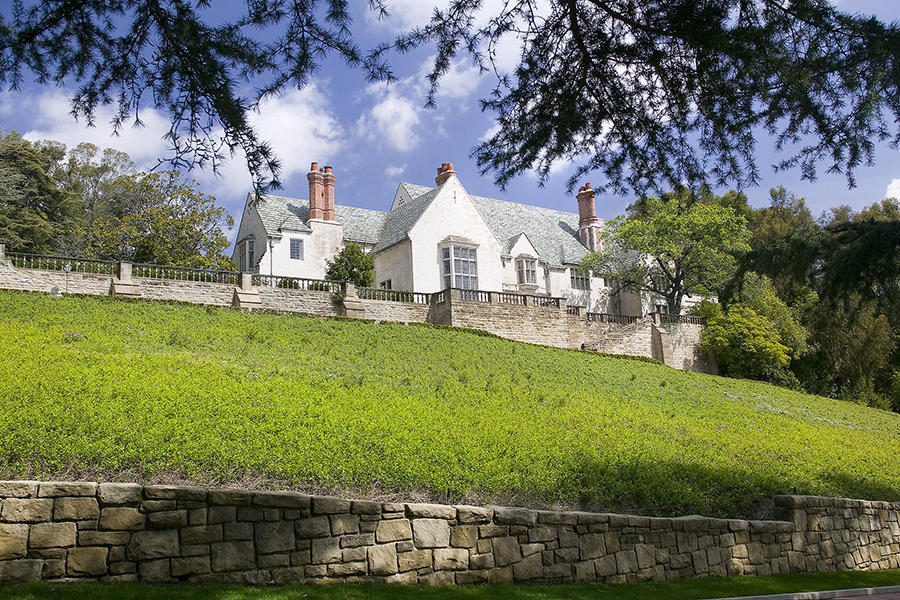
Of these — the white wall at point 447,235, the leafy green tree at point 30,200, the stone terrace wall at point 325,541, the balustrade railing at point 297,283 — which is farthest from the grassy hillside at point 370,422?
the leafy green tree at point 30,200

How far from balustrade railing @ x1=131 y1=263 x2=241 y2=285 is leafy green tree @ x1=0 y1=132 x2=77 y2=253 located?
37.7ft

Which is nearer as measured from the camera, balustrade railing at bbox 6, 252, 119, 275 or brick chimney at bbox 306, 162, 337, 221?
balustrade railing at bbox 6, 252, 119, 275

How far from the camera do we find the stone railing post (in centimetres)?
2609

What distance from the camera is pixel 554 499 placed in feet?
35.3

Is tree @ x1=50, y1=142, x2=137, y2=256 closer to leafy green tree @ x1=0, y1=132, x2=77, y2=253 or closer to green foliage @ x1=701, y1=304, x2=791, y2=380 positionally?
leafy green tree @ x1=0, y1=132, x2=77, y2=253

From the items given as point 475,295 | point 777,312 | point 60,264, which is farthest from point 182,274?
point 777,312

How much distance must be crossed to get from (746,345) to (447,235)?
1715cm

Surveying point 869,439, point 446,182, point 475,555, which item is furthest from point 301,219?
point 475,555

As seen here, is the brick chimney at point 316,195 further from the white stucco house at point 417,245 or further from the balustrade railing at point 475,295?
the balustrade railing at point 475,295

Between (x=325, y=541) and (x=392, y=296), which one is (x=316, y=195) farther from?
(x=325, y=541)

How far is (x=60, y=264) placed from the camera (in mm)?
25609

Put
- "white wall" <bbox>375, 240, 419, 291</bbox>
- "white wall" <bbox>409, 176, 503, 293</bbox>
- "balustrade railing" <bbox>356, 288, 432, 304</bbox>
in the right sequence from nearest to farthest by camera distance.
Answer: "balustrade railing" <bbox>356, 288, 432, 304</bbox>, "white wall" <bbox>375, 240, 419, 291</bbox>, "white wall" <bbox>409, 176, 503, 293</bbox>

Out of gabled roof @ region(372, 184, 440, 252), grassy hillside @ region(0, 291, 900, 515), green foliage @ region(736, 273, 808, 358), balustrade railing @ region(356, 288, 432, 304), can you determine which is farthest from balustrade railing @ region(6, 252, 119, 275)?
green foliage @ region(736, 273, 808, 358)

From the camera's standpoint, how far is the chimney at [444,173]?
41500 millimetres
